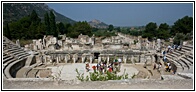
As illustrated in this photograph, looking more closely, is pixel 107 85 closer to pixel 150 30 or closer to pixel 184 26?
pixel 184 26

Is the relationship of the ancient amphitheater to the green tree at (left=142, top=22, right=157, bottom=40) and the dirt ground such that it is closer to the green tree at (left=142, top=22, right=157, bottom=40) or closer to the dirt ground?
the dirt ground

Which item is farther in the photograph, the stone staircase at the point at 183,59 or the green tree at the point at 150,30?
the green tree at the point at 150,30

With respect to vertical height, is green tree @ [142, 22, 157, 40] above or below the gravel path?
above

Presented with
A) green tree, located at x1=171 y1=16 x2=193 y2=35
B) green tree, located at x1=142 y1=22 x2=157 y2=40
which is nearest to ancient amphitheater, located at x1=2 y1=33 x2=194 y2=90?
green tree, located at x1=171 y1=16 x2=193 y2=35

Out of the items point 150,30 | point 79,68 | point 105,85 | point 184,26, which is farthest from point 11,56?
point 150,30

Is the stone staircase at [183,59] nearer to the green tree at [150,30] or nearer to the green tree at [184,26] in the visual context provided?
the green tree at [184,26]

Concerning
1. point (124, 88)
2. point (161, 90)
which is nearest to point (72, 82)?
point (124, 88)

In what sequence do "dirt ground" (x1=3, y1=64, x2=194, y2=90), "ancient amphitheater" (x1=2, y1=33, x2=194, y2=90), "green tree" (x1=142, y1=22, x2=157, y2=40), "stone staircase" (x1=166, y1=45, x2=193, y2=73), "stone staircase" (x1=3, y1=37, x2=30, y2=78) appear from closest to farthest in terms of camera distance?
1. "dirt ground" (x1=3, y1=64, x2=194, y2=90)
2. "ancient amphitheater" (x1=2, y1=33, x2=194, y2=90)
3. "stone staircase" (x1=166, y1=45, x2=193, y2=73)
4. "stone staircase" (x1=3, y1=37, x2=30, y2=78)
5. "green tree" (x1=142, y1=22, x2=157, y2=40)

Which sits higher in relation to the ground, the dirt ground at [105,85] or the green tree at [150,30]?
the green tree at [150,30]

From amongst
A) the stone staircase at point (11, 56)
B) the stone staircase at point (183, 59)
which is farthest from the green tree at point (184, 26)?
the stone staircase at point (11, 56)

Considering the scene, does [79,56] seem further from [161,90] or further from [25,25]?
[25,25]

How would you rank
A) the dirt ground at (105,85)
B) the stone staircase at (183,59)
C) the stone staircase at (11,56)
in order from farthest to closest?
the stone staircase at (11,56) → the stone staircase at (183,59) → the dirt ground at (105,85)

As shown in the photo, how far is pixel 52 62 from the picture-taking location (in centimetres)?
1916

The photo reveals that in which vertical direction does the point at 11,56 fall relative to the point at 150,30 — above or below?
below
